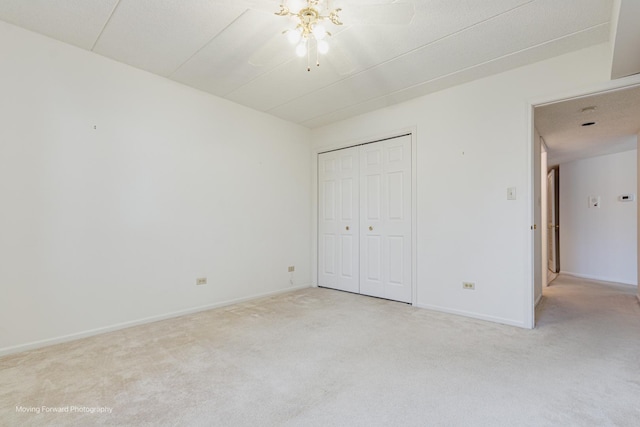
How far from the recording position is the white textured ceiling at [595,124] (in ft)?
10.2

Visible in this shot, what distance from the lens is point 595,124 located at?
152 inches

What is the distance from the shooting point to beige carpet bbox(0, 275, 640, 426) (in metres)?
1.65

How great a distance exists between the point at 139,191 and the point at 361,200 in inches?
111

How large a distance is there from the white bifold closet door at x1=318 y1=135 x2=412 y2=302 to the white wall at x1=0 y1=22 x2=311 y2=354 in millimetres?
1059

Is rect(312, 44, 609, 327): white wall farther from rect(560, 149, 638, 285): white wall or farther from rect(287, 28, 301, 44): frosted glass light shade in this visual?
rect(560, 149, 638, 285): white wall

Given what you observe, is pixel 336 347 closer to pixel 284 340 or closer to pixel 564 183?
pixel 284 340

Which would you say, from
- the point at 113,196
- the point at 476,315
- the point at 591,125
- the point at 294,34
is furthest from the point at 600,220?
the point at 113,196

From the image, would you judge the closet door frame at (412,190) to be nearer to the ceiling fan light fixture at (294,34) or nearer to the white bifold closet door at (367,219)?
the white bifold closet door at (367,219)

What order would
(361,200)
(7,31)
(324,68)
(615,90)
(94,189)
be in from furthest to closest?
(361,200), (324,68), (94,189), (615,90), (7,31)

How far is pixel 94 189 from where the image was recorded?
285 centimetres

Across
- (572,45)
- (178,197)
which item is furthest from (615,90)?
(178,197)

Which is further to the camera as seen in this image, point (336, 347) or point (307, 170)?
point (307, 170)

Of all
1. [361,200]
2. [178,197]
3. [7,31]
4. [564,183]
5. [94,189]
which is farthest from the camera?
Answer: [564,183]

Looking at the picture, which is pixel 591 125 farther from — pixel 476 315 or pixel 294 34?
pixel 294 34
